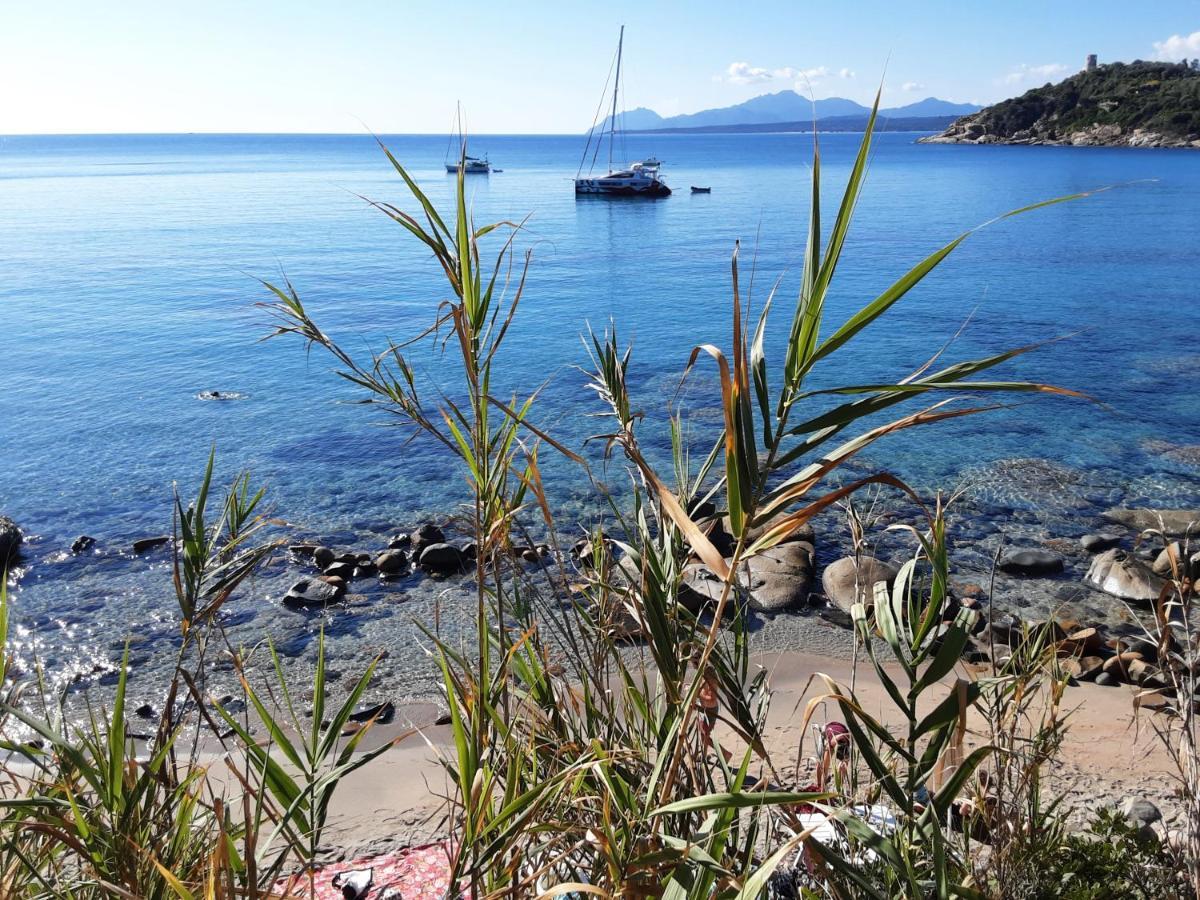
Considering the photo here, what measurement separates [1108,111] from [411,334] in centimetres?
10764

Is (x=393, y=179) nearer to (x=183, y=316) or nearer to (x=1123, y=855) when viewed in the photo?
(x=183, y=316)

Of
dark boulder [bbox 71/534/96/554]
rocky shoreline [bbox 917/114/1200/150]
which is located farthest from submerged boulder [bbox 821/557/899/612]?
rocky shoreline [bbox 917/114/1200/150]

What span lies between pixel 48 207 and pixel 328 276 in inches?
1530

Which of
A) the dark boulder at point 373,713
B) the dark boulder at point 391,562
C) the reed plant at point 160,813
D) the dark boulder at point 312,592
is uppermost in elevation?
the reed plant at point 160,813

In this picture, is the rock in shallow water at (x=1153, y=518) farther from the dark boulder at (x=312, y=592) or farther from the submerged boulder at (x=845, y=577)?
the dark boulder at (x=312, y=592)

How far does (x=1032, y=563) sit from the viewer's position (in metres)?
11.3

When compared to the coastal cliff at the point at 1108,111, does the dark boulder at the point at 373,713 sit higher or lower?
lower

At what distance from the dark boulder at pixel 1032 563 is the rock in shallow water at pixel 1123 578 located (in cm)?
38

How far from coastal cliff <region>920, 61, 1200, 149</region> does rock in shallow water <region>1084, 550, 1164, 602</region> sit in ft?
329

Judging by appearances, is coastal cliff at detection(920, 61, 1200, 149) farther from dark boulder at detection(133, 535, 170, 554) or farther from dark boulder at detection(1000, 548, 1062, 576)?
dark boulder at detection(133, 535, 170, 554)

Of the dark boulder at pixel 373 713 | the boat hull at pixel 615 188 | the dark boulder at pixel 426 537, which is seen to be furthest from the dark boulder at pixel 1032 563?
the boat hull at pixel 615 188

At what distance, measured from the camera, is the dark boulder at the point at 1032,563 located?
37.0ft

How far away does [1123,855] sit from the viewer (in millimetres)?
3586

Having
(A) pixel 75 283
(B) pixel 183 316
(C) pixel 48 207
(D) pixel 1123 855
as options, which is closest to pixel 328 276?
(B) pixel 183 316
